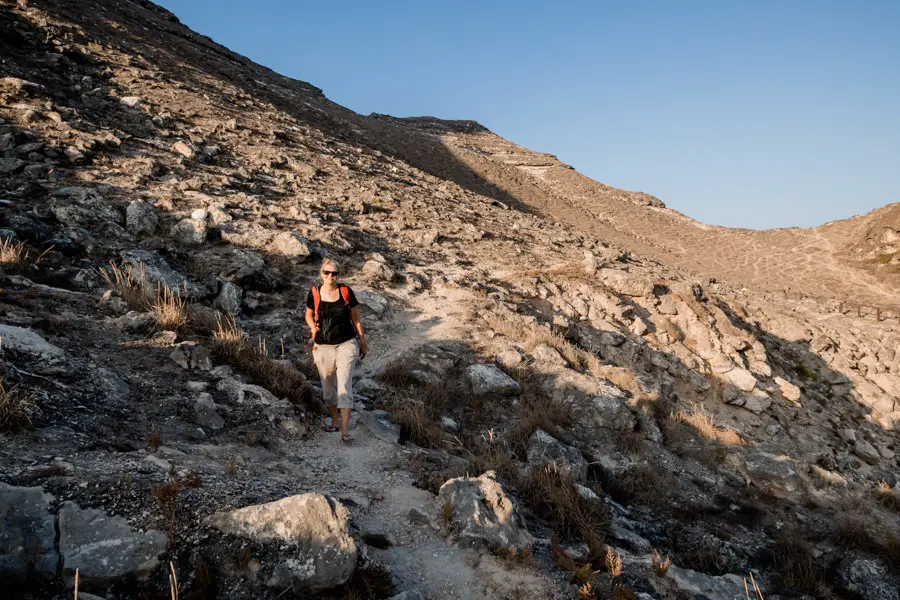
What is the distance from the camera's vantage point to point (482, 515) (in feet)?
11.3

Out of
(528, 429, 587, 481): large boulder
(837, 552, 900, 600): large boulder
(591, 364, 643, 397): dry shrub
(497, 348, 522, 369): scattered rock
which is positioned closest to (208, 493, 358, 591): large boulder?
(528, 429, 587, 481): large boulder

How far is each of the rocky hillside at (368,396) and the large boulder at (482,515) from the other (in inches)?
0.9

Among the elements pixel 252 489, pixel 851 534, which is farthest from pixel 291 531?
pixel 851 534

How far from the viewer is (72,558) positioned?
225 centimetres

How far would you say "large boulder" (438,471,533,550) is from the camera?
332 cm

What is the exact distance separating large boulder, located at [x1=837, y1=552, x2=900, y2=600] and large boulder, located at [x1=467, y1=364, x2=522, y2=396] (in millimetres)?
3741

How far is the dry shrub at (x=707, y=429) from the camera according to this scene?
22.8 feet

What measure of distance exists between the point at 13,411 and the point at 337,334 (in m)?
2.55

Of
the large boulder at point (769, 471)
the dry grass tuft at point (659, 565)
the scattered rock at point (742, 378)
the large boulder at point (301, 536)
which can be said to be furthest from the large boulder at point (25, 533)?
the scattered rock at point (742, 378)

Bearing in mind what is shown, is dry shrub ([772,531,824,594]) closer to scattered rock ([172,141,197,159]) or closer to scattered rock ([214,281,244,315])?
scattered rock ([214,281,244,315])

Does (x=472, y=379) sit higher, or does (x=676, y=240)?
(x=676, y=240)

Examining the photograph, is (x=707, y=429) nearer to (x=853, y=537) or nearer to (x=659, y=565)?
(x=853, y=537)

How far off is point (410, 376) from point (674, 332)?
6646 mm

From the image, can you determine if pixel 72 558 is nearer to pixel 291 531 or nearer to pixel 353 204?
pixel 291 531
